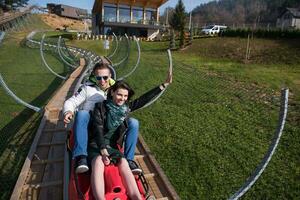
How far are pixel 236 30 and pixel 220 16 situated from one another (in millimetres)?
75346

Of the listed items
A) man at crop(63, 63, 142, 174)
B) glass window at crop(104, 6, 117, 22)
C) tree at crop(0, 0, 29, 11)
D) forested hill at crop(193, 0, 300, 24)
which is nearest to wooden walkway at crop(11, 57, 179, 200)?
man at crop(63, 63, 142, 174)

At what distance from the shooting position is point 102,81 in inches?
195

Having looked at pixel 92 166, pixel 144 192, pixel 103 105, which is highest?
pixel 103 105

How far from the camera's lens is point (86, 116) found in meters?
4.28

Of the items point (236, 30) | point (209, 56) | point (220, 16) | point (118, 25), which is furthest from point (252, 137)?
point (220, 16)

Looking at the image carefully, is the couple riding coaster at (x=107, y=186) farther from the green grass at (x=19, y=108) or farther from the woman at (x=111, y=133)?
the green grass at (x=19, y=108)

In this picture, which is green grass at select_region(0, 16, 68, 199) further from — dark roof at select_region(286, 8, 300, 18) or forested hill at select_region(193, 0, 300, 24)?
forested hill at select_region(193, 0, 300, 24)

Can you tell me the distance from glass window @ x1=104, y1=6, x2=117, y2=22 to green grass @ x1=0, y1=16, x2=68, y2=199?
23035 mm

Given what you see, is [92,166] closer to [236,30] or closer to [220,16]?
[236,30]

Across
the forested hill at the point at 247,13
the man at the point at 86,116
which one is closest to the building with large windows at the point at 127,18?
the man at the point at 86,116

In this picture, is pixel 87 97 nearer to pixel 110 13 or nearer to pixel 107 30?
pixel 107 30

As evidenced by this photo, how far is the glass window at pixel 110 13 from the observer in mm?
41500

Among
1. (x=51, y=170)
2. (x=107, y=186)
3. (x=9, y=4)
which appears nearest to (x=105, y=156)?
(x=107, y=186)

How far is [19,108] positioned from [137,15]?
36.8m
